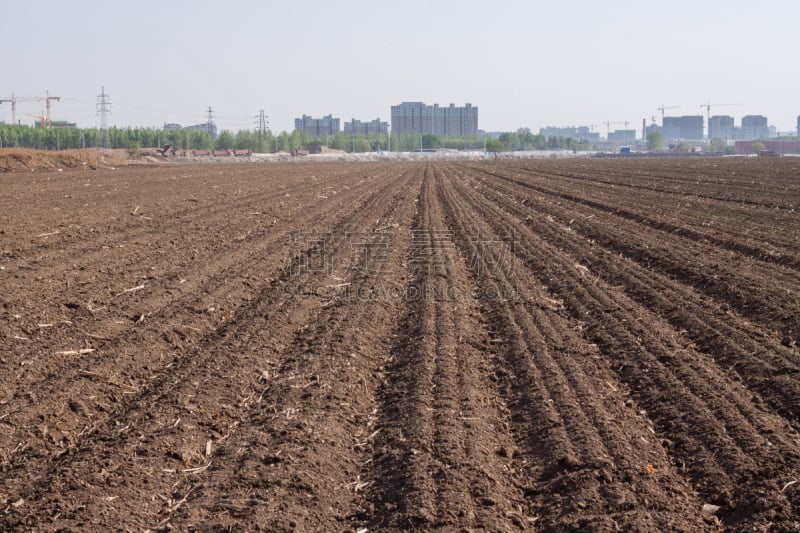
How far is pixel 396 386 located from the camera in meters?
7.39

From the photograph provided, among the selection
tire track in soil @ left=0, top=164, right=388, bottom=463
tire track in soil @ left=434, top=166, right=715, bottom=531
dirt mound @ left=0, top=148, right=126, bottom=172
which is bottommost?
tire track in soil @ left=434, top=166, right=715, bottom=531

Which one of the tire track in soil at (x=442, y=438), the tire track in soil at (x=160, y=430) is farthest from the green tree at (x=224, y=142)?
the tire track in soil at (x=160, y=430)

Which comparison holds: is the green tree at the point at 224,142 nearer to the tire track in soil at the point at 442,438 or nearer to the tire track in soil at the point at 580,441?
the tire track in soil at the point at 442,438

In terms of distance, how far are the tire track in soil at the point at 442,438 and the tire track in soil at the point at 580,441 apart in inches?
8.8

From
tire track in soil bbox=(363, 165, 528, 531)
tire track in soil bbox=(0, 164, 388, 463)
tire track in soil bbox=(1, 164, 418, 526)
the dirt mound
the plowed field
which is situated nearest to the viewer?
tire track in soil bbox=(363, 165, 528, 531)

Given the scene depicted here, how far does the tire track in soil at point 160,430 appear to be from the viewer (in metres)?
5.19

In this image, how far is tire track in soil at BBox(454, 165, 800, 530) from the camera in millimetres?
5105

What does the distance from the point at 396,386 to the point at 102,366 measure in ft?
9.87

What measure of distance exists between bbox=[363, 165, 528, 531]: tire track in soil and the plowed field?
2 centimetres

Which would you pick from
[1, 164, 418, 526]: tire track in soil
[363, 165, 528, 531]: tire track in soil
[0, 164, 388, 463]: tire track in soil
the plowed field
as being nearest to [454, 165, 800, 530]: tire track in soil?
the plowed field

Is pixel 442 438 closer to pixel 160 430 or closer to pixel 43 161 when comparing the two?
pixel 160 430

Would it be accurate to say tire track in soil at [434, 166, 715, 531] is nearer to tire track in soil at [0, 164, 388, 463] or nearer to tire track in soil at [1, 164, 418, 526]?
tire track in soil at [1, 164, 418, 526]

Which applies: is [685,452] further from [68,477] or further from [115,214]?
[115,214]

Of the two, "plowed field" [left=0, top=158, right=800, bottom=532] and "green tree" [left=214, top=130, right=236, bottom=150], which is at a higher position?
"green tree" [left=214, top=130, right=236, bottom=150]
